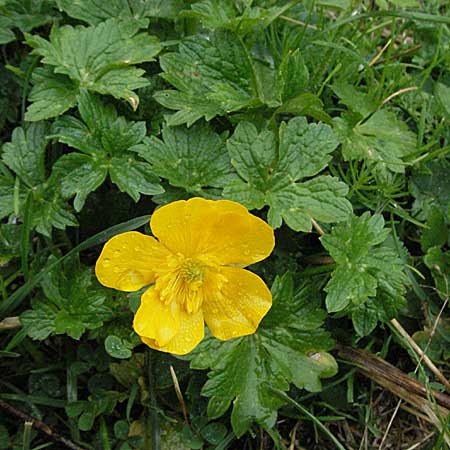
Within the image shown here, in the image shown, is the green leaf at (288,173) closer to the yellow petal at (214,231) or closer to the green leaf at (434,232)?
the yellow petal at (214,231)

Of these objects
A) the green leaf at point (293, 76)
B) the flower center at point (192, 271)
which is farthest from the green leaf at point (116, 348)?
the green leaf at point (293, 76)

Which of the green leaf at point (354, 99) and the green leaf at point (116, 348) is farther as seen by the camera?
the green leaf at point (354, 99)

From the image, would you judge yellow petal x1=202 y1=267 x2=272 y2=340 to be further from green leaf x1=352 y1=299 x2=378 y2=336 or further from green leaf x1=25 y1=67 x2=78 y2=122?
green leaf x1=25 y1=67 x2=78 y2=122

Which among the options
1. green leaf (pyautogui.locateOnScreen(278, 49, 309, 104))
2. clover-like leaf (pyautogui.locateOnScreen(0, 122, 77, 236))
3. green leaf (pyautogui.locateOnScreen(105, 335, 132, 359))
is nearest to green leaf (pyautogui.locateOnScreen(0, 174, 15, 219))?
clover-like leaf (pyautogui.locateOnScreen(0, 122, 77, 236))

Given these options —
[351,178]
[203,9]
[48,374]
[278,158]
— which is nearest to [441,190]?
[351,178]

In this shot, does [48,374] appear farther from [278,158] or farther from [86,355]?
[278,158]

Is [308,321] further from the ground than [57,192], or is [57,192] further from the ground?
[57,192]
